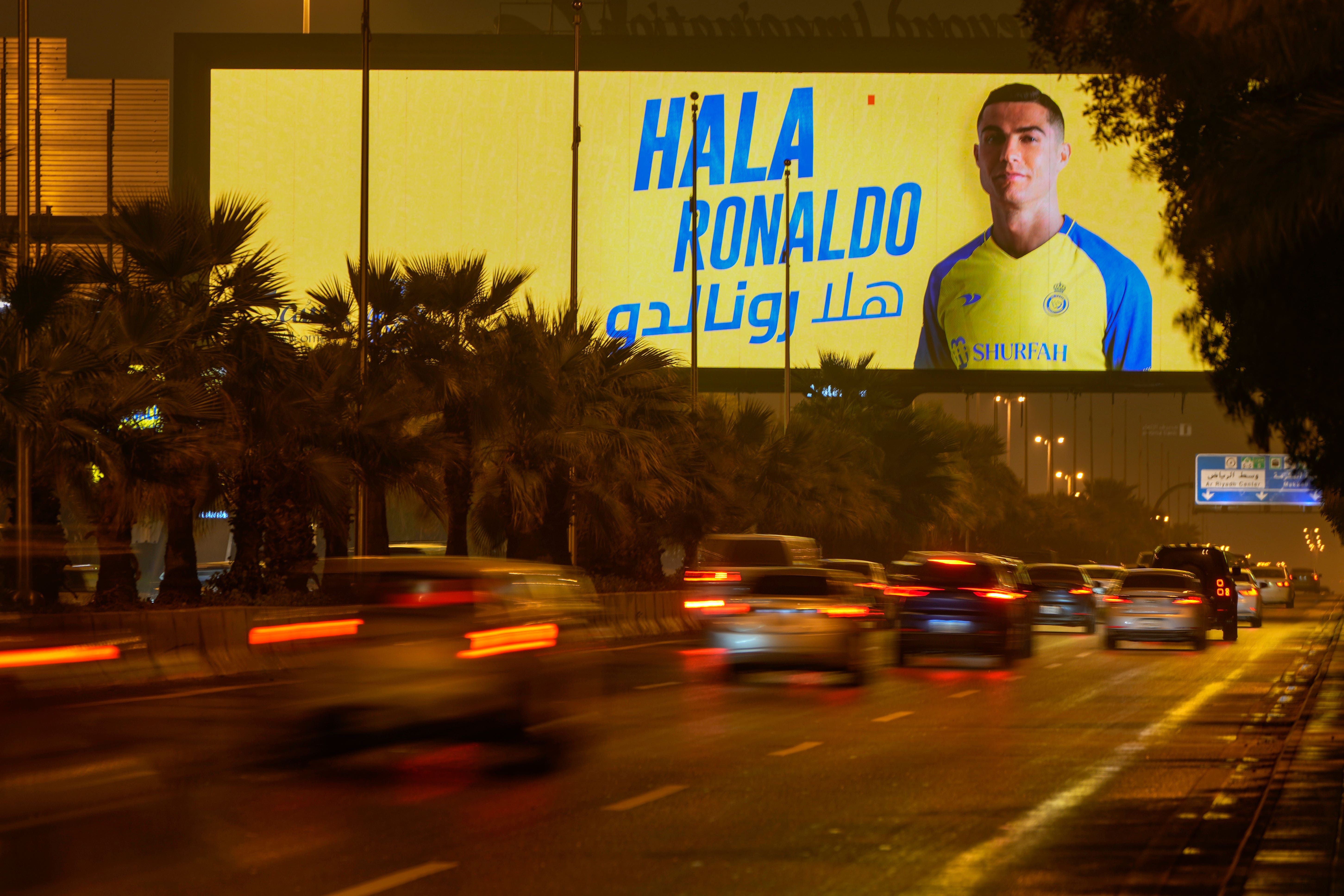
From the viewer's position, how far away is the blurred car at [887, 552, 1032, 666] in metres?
24.9

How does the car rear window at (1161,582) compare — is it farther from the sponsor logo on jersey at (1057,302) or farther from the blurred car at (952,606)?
the sponsor logo on jersey at (1057,302)

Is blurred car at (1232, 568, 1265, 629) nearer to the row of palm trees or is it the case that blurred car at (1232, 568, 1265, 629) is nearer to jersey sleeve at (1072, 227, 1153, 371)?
the row of palm trees

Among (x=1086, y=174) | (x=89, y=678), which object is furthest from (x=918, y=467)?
(x=89, y=678)

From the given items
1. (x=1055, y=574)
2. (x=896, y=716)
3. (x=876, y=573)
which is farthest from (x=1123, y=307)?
(x=896, y=716)

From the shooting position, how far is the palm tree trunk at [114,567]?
2598 centimetres

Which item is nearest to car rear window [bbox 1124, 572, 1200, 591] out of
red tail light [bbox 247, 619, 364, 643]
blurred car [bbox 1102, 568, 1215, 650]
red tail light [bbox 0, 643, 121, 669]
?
blurred car [bbox 1102, 568, 1215, 650]

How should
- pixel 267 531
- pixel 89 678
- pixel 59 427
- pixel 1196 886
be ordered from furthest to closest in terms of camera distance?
1. pixel 267 531
2. pixel 59 427
3. pixel 89 678
4. pixel 1196 886

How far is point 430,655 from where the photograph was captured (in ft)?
39.5

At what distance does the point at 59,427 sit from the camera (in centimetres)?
2461

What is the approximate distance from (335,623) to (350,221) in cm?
Answer: 5716

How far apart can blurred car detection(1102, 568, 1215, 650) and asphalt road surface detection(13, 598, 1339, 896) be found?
1120cm

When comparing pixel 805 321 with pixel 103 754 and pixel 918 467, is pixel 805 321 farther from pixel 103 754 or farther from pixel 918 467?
pixel 103 754

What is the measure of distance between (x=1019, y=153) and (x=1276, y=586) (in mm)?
18268

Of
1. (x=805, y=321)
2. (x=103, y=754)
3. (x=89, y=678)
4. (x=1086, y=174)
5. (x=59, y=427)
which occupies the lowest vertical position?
(x=103, y=754)
